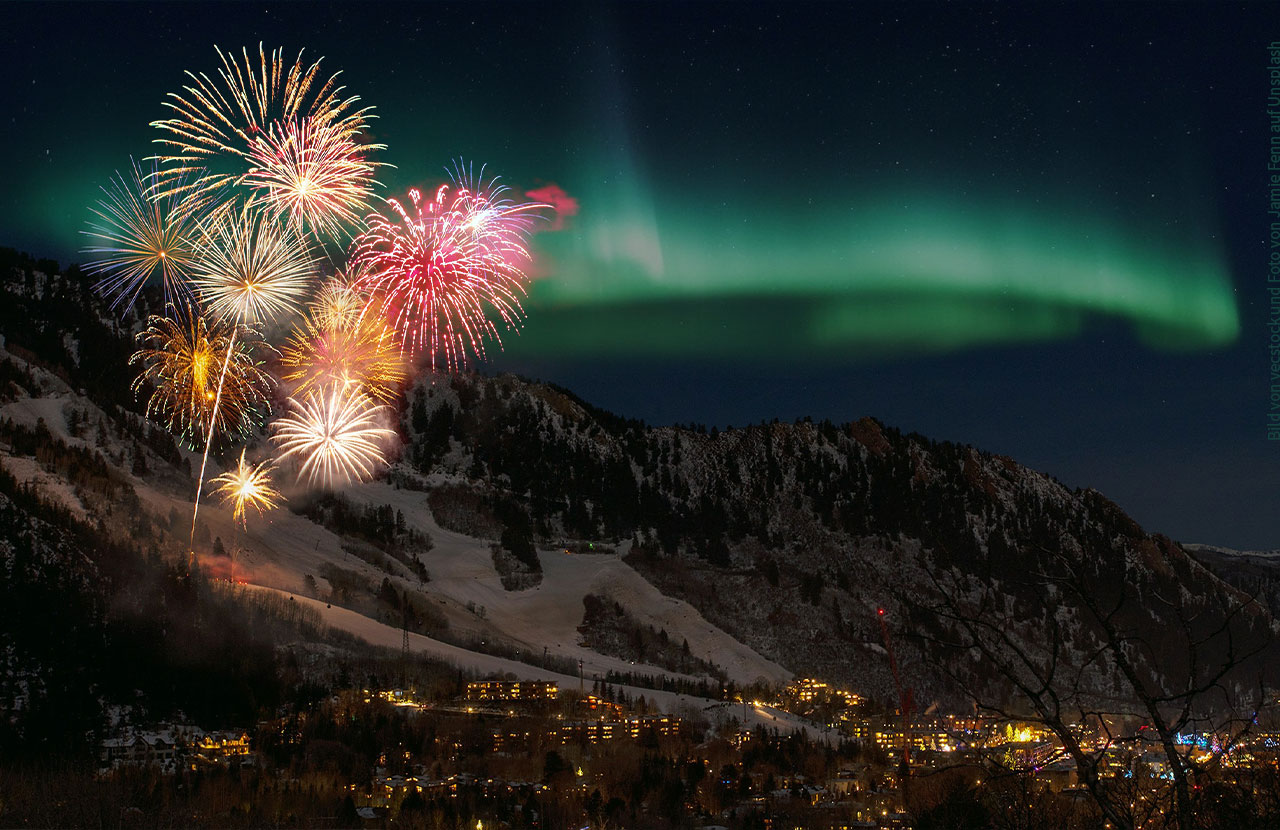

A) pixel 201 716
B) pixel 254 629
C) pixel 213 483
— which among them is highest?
pixel 213 483

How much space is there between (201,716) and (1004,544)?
122m

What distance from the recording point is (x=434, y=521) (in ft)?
440

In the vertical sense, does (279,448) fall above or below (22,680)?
above

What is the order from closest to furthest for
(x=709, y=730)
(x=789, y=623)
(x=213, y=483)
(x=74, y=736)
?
(x=74, y=736)
(x=709, y=730)
(x=213, y=483)
(x=789, y=623)

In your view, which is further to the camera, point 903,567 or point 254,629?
point 903,567

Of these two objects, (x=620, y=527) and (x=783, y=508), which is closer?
(x=620, y=527)

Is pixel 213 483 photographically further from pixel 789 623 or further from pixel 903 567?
pixel 903 567

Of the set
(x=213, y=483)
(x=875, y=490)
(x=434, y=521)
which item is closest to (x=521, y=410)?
(x=434, y=521)

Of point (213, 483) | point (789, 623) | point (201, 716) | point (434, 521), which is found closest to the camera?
point (201, 716)

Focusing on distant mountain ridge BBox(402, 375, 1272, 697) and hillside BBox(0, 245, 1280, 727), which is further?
distant mountain ridge BBox(402, 375, 1272, 697)

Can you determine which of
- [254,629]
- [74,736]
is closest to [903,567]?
[254,629]

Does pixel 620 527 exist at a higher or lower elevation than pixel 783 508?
lower

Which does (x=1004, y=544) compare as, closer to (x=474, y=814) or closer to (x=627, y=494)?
(x=627, y=494)

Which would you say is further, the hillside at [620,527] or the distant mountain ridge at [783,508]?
the distant mountain ridge at [783,508]
